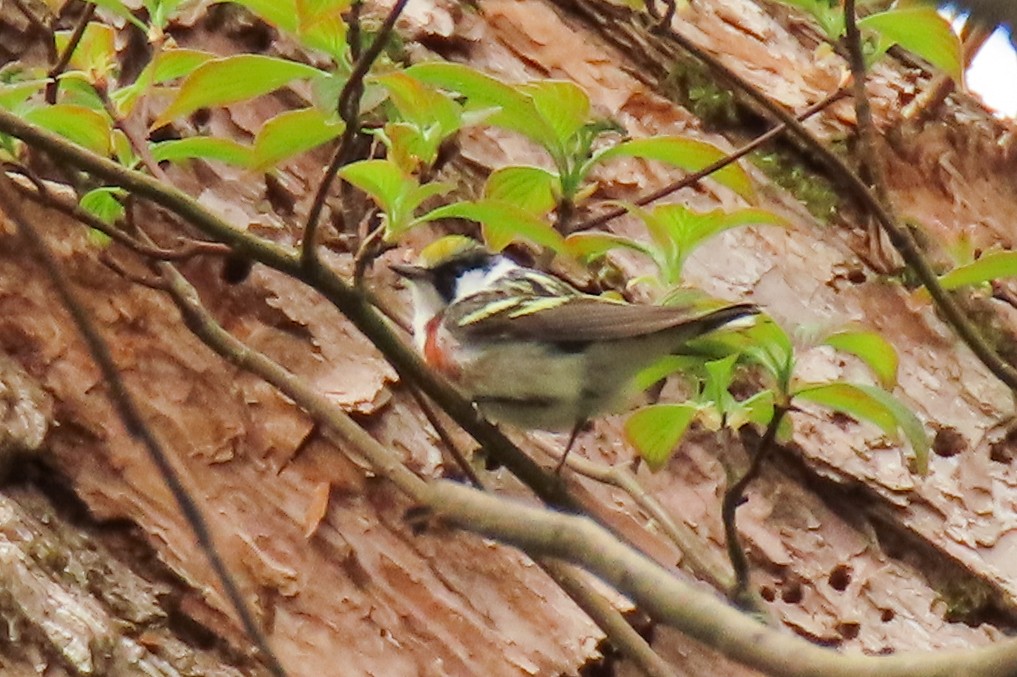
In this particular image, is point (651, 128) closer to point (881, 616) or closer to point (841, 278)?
point (841, 278)

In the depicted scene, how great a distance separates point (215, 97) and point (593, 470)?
0.83 meters

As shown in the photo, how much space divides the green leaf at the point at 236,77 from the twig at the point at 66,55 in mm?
276

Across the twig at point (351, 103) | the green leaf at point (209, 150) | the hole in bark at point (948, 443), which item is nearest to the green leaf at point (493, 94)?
the twig at point (351, 103)

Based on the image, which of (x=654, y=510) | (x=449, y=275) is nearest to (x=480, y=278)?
(x=449, y=275)

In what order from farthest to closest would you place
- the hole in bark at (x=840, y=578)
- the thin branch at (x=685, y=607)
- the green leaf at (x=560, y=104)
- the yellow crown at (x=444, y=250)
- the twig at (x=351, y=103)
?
1. the hole in bark at (x=840, y=578)
2. the yellow crown at (x=444, y=250)
3. the green leaf at (x=560, y=104)
4. the twig at (x=351, y=103)
5. the thin branch at (x=685, y=607)

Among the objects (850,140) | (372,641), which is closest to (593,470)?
(372,641)

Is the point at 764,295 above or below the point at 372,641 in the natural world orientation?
above

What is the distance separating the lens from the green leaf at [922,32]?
4.27 feet

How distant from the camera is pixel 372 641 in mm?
1940

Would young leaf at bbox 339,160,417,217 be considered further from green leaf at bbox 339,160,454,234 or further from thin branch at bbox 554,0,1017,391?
thin branch at bbox 554,0,1017,391

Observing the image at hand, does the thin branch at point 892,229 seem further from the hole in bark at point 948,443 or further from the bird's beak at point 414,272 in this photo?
the hole in bark at point 948,443

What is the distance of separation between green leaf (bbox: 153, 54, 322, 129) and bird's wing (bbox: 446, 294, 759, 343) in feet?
1.80

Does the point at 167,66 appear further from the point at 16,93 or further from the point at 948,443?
the point at 948,443

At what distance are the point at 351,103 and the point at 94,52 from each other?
1.93 feet
